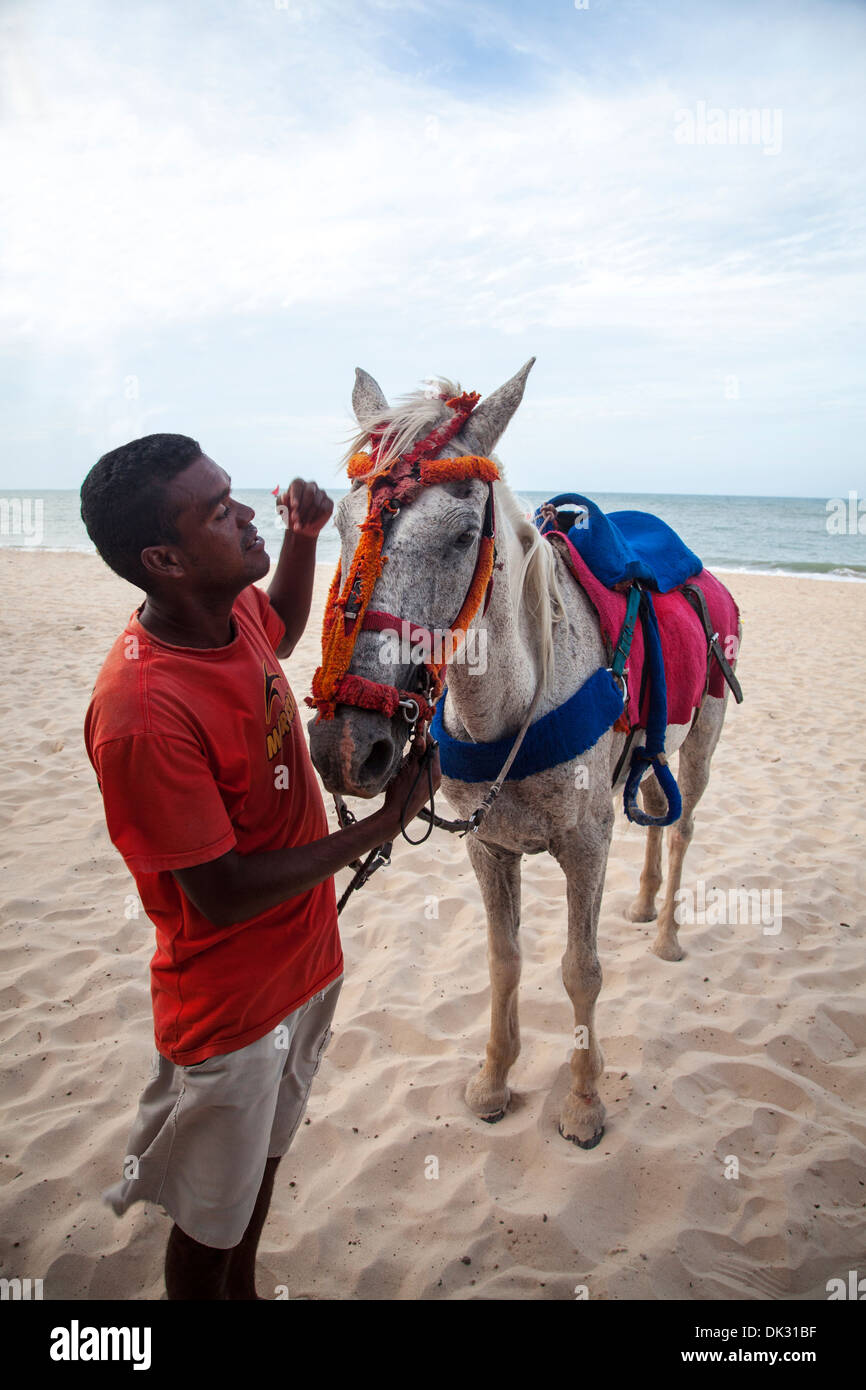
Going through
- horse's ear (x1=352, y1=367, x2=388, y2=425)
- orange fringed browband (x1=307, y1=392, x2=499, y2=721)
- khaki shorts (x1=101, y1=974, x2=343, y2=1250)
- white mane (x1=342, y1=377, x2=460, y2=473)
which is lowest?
khaki shorts (x1=101, y1=974, x2=343, y2=1250)

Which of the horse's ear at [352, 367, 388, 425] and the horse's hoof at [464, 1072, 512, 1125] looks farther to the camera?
the horse's hoof at [464, 1072, 512, 1125]

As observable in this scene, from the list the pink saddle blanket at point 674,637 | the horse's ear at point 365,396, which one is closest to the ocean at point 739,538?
the pink saddle blanket at point 674,637

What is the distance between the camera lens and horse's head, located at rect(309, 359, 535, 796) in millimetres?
1379

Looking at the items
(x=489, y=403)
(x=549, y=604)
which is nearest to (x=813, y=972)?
(x=549, y=604)

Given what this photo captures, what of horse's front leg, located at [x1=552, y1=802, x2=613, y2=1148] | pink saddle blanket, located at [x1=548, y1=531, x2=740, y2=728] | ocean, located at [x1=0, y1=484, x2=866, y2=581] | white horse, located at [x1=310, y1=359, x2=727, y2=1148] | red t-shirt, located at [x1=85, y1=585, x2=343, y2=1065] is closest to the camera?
red t-shirt, located at [x1=85, y1=585, x2=343, y2=1065]

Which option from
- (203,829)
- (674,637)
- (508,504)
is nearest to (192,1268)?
(203,829)

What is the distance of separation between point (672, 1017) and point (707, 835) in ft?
6.67

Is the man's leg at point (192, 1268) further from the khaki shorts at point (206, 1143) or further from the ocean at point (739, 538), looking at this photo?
the ocean at point (739, 538)

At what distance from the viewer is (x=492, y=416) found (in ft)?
5.91

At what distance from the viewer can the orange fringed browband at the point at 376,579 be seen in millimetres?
1388

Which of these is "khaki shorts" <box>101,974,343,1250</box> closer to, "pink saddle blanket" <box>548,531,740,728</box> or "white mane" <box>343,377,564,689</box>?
"white mane" <box>343,377,564,689</box>

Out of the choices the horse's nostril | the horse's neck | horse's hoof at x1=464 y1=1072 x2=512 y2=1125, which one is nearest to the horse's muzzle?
the horse's nostril

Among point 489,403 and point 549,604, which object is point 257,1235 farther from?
point 489,403
